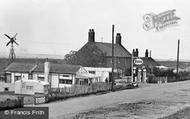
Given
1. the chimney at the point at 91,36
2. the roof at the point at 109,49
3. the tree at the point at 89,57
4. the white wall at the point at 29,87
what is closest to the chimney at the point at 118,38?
the roof at the point at 109,49

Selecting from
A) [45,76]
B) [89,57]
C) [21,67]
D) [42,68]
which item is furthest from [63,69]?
[89,57]

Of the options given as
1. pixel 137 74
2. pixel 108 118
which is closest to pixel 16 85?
pixel 137 74

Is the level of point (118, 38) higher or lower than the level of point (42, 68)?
higher

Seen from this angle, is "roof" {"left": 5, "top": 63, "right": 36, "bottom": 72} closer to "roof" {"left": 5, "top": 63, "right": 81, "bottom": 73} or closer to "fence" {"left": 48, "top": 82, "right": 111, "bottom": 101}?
"roof" {"left": 5, "top": 63, "right": 81, "bottom": 73}

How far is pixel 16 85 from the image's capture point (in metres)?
56.5

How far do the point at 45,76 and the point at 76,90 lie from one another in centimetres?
1888

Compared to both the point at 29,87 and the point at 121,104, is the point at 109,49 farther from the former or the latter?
the point at 121,104

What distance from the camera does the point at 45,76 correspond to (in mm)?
65688

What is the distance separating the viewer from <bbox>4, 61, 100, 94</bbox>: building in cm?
5528

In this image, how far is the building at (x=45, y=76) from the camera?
2176 inches

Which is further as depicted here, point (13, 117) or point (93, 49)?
point (93, 49)

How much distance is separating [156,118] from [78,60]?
62.7 metres

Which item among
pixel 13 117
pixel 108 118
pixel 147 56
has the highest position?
pixel 147 56

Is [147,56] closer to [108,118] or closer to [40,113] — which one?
[108,118]
